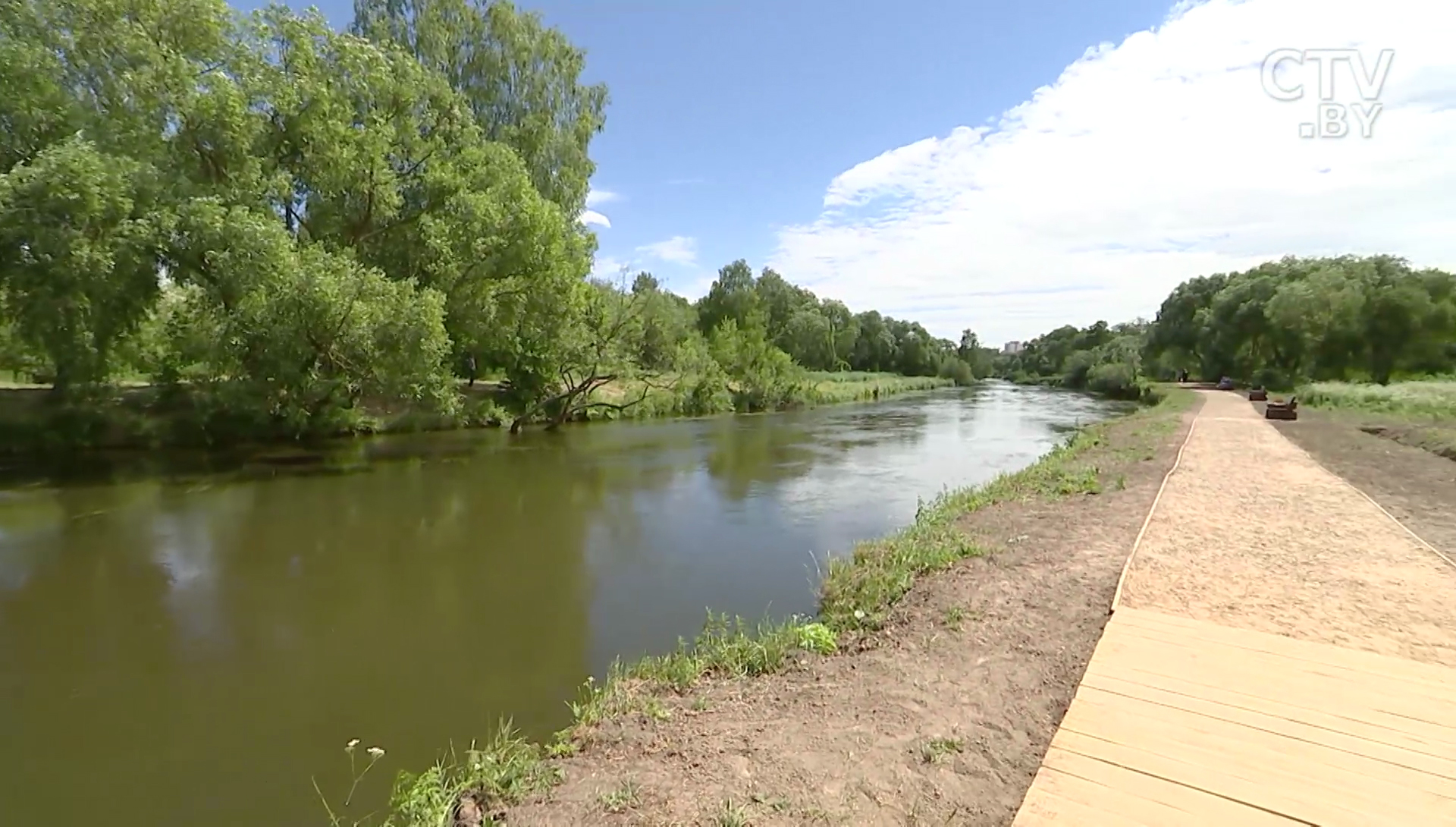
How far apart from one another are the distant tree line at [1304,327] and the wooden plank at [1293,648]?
138 feet

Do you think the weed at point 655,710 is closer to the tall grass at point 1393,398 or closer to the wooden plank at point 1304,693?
the wooden plank at point 1304,693

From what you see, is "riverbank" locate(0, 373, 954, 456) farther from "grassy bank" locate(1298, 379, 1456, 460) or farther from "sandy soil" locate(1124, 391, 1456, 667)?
"grassy bank" locate(1298, 379, 1456, 460)

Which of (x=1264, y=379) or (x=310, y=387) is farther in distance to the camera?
(x=1264, y=379)

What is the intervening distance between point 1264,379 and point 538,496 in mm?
45238

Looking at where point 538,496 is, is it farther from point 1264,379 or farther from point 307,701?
point 1264,379

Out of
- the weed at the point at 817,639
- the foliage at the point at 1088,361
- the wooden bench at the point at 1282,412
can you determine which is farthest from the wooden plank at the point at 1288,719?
the foliage at the point at 1088,361

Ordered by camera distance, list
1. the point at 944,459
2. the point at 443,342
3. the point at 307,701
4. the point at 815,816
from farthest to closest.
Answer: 1. the point at 944,459
2. the point at 443,342
3. the point at 307,701
4. the point at 815,816

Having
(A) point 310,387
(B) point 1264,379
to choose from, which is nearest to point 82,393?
(A) point 310,387

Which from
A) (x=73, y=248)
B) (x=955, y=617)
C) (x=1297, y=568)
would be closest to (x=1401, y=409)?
(x=1297, y=568)

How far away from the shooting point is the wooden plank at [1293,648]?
161 inches

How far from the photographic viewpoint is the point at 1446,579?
586 cm

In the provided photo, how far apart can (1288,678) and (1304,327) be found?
43.1 meters

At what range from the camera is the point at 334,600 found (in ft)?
24.5

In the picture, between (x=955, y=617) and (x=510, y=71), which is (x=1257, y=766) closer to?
(x=955, y=617)
